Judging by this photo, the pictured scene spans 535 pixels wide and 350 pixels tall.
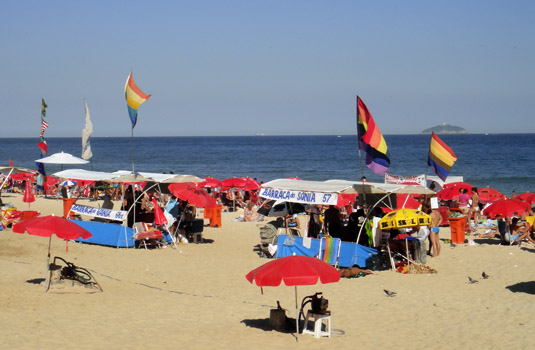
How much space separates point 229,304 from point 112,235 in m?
6.39

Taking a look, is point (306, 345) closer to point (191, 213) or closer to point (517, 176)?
point (191, 213)

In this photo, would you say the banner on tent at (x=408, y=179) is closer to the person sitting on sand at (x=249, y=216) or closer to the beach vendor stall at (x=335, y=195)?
the person sitting on sand at (x=249, y=216)

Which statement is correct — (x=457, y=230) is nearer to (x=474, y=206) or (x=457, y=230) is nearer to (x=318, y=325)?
(x=474, y=206)

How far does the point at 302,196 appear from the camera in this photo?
1427 cm

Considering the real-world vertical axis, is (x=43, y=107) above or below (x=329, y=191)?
above

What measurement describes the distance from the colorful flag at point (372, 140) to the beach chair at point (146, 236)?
5740 millimetres

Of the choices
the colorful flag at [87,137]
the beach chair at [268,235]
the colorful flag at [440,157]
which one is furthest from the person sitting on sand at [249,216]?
the colorful flag at [440,157]

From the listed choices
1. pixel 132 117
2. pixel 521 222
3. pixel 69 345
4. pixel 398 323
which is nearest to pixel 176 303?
pixel 69 345

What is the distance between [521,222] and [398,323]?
26.9ft

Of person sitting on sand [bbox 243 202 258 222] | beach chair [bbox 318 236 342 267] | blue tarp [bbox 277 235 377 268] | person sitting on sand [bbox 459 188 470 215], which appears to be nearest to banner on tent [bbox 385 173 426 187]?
person sitting on sand [bbox 459 188 470 215]

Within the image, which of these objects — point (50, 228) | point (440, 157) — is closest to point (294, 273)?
point (50, 228)

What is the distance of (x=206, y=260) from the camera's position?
15094 millimetres

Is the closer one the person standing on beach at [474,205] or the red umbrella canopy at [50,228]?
the red umbrella canopy at [50,228]

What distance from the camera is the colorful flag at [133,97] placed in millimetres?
16562
